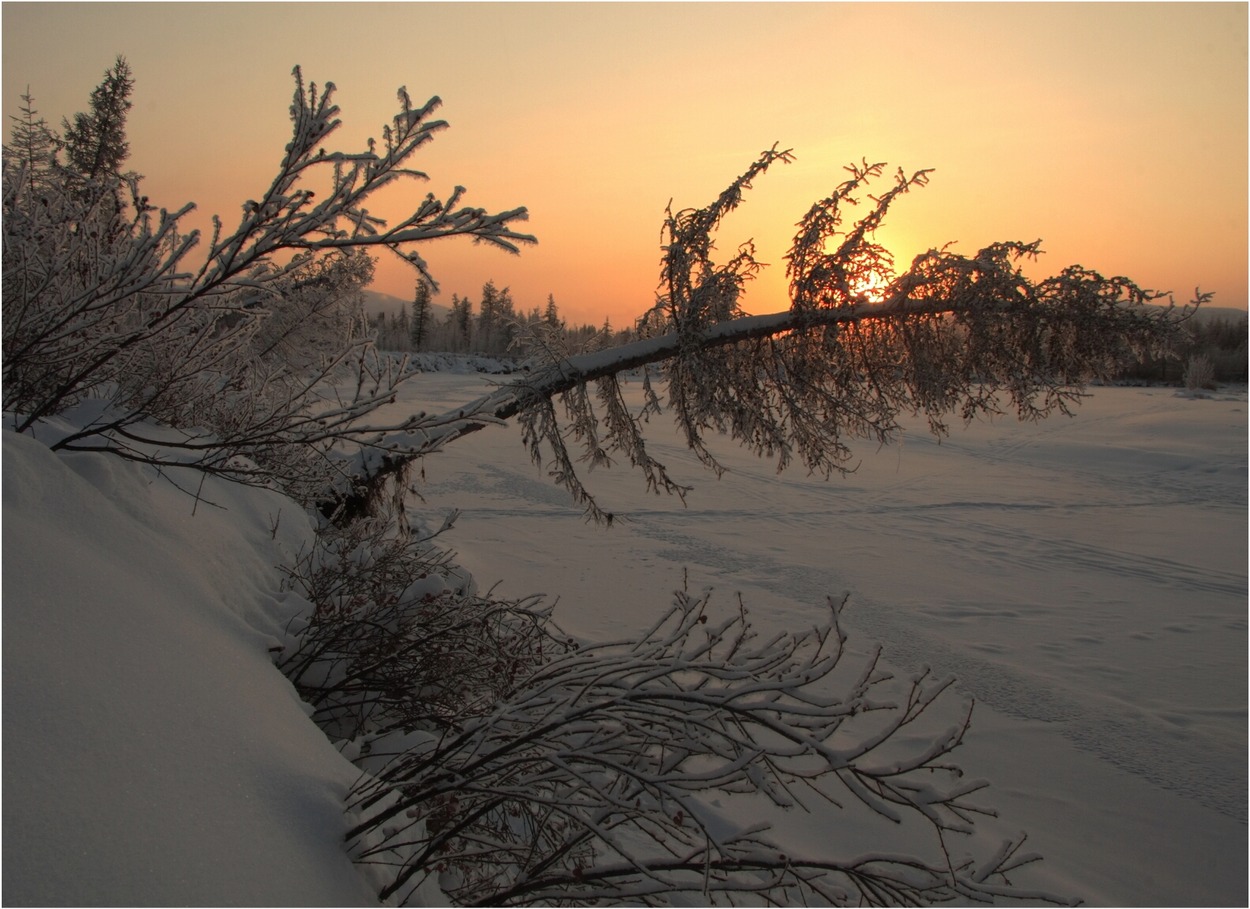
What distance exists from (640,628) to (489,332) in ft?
331

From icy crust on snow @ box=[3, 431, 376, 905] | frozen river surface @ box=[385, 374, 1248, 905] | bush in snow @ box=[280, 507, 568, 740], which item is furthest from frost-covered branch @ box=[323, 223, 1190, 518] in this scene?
icy crust on snow @ box=[3, 431, 376, 905]

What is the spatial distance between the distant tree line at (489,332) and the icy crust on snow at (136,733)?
1.62 m

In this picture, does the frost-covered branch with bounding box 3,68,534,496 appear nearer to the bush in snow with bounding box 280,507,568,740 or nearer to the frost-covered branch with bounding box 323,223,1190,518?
the bush in snow with bounding box 280,507,568,740

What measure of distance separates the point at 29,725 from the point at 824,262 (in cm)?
591

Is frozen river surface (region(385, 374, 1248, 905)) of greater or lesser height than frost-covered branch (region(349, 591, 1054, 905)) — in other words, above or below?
below

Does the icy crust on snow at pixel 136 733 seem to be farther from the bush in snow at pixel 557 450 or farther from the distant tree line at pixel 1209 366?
the distant tree line at pixel 1209 366

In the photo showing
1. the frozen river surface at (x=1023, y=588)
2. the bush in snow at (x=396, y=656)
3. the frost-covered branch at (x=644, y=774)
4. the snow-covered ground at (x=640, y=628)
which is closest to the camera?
the snow-covered ground at (x=640, y=628)

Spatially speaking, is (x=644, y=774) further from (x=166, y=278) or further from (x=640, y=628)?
(x=640, y=628)

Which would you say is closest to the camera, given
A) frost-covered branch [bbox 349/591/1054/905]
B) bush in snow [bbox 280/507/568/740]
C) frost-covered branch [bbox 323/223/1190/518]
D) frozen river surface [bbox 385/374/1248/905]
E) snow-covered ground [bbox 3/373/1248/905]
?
snow-covered ground [bbox 3/373/1248/905]

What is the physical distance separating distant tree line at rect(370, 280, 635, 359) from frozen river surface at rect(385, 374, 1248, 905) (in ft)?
9.92

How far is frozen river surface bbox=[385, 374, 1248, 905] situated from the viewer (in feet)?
18.5

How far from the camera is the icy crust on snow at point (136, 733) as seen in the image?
1.76 m

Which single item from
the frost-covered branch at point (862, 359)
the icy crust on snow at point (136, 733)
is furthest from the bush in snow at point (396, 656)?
the frost-covered branch at point (862, 359)

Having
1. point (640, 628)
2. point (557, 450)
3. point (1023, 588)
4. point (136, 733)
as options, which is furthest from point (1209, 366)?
point (136, 733)
